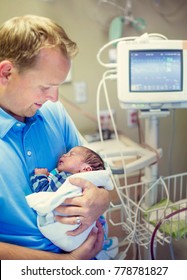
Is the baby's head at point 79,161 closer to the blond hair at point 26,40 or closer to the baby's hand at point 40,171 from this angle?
the baby's hand at point 40,171

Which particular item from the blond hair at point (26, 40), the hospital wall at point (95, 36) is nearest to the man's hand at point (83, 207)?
the blond hair at point (26, 40)

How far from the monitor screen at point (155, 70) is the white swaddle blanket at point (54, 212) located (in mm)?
416

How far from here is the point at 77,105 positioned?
1.84m

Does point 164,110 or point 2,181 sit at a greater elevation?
point 164,110

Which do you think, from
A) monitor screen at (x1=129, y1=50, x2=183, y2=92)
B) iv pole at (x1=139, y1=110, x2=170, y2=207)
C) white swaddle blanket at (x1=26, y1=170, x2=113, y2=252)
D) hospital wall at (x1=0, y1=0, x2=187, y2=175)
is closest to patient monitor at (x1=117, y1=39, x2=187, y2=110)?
monitor screen at (x1=129, y1=50, x2=183, y2=92)

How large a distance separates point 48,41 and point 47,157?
1.02ft

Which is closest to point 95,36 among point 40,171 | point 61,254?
point 40,171

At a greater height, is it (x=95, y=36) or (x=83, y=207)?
(x=95, y=36)

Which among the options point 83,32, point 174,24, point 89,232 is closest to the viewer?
point 89,232

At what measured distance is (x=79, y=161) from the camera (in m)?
0.92

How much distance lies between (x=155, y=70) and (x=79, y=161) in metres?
0.44

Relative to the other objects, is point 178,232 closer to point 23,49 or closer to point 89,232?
point 89,232

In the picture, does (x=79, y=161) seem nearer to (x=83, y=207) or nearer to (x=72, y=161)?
(x=72, y=161)

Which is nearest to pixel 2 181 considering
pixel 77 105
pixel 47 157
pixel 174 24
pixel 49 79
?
pixel 47 157
